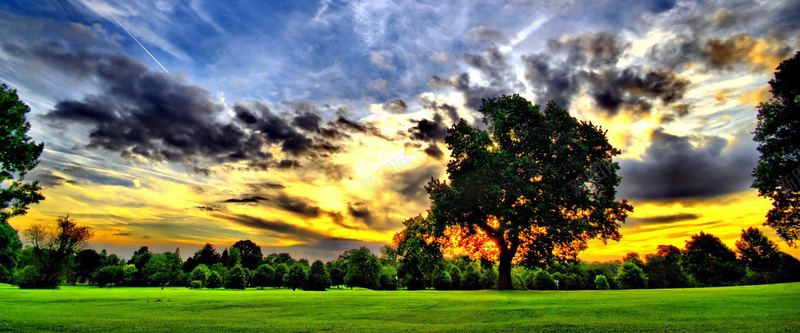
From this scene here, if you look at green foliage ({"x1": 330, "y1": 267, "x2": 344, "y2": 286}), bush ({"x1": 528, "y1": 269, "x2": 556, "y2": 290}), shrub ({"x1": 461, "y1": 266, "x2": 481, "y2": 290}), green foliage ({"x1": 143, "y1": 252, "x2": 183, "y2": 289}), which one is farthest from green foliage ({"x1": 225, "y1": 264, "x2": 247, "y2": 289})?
bush ({"x1": 528, "y1": 269, "x2": 556, "y2": 290})

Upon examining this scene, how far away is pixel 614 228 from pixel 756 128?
1383 cm

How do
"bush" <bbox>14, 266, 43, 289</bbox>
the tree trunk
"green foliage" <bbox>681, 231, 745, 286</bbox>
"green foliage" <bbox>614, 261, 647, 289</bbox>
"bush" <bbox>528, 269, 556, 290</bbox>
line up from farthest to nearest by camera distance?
1. "green foliage" <bbox>681, 231, 745, 286</bbox>
2. "green foliage" <bbox>614, 261, 647, 289</bbox>
3. "bush" <bbox>528, 269, 556, 290</bbox>
4. "bush" <bbox>14, 266, 43, 289</bbox>
5. the tree trunk

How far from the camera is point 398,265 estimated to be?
7000 cm

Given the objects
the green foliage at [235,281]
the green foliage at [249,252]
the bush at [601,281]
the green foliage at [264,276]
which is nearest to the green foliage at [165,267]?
the green foliage at [264,276]

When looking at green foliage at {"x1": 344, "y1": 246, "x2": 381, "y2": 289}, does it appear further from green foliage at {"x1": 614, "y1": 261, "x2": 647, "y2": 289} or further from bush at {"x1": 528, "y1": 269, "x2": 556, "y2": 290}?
green foliage at {"x1": 614, "y1": 261, "x2": 647, "y2": 289}

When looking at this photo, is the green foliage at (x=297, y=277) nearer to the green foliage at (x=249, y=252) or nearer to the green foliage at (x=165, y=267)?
the green foliage at (x=165, y=267)

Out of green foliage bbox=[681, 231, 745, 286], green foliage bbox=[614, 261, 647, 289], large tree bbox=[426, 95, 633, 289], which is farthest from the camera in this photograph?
green foliage bbox=[681, 231, 745, 286]

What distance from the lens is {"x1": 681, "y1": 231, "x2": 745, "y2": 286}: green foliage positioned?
7725 cm

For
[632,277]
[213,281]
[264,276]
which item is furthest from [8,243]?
[632,277]

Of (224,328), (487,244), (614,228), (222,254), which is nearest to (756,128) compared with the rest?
(614,228)

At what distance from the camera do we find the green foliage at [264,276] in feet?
275

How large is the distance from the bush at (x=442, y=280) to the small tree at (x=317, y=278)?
21784mm

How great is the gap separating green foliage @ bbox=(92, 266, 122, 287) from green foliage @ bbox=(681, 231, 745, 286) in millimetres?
141235

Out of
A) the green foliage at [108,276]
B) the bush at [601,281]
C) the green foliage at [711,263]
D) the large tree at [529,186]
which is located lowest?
the green foliage at [108,276]
